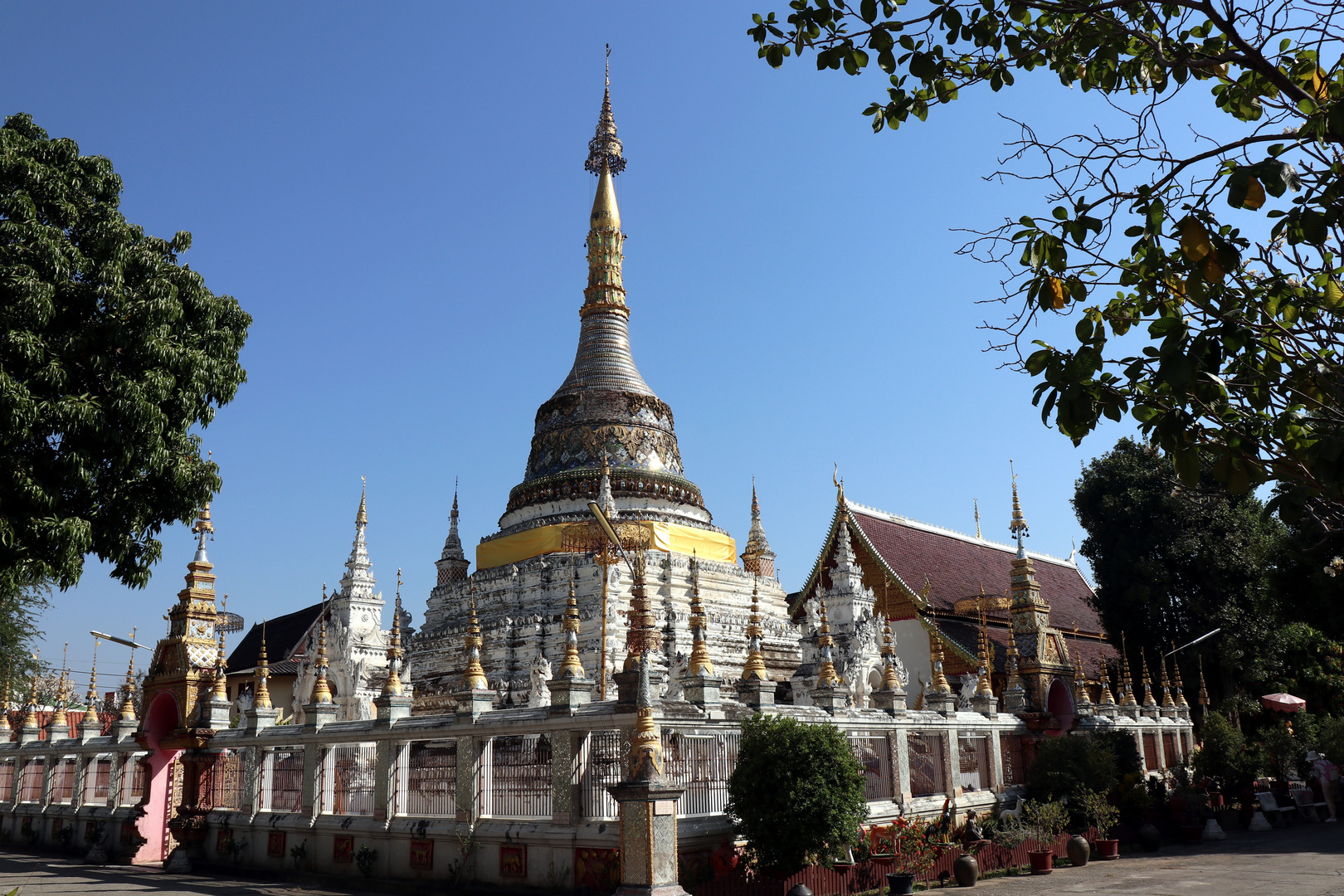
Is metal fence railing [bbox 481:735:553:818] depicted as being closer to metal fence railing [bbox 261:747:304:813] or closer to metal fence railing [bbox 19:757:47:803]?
metal fence railing [bbox 261:747:304:813]

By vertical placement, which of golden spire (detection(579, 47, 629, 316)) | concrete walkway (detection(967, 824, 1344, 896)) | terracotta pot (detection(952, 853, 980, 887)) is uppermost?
golden spire (detection(579, 47, 629, 316))

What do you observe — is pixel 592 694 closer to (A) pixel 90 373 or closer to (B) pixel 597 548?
(A) pixel 90 373

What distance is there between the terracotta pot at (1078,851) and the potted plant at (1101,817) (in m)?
0.97

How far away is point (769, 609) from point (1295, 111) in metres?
24.0

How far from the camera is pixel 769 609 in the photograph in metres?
28.8

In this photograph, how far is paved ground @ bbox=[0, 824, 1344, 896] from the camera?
11.3 m

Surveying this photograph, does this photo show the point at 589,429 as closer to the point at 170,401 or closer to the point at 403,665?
the point at 403,665

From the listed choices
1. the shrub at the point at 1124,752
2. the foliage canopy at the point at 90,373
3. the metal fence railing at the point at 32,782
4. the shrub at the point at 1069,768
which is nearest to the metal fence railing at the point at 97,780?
the metal fence railing at the point at 32,782

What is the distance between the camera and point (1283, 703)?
2345 cm

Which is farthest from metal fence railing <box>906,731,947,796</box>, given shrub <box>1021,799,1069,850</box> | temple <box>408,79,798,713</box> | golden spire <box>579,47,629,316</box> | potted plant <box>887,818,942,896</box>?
golden spire <box>579,47,629,316</box>

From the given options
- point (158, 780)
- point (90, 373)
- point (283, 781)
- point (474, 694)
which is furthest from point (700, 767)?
point (158, 780)

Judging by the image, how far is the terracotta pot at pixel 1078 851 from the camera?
45.7ft

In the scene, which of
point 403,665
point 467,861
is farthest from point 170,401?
point 403,665

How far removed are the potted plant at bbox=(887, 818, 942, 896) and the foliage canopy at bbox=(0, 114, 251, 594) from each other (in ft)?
30.8
